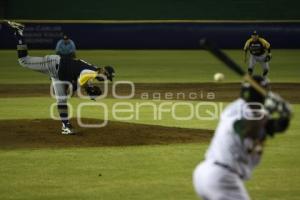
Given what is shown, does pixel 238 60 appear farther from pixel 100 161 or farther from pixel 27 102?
pixel 100 161

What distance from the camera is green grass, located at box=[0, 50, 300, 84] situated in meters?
29.4

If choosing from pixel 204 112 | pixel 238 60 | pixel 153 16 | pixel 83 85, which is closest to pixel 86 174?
pixel 83 85

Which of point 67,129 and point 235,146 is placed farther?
point 67,129

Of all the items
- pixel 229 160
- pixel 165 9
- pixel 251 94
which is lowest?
pixel 229 160

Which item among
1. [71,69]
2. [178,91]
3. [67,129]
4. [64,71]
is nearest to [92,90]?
[71,69]

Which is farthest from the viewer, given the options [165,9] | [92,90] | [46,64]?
[165,9]

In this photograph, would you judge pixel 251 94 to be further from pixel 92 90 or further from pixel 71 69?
pixel 71 69

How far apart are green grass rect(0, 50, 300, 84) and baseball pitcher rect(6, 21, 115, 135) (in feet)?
45.9

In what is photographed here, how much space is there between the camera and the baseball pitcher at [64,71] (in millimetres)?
13289

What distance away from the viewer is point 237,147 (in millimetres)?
5891

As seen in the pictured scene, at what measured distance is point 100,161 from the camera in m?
12.1

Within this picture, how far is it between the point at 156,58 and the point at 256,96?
33054mm

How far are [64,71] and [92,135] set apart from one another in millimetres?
1737

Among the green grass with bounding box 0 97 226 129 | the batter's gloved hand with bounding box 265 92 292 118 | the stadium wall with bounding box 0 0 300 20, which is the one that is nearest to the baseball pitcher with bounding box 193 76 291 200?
the batter's gloved hand with bounding box 265 92 292 118
